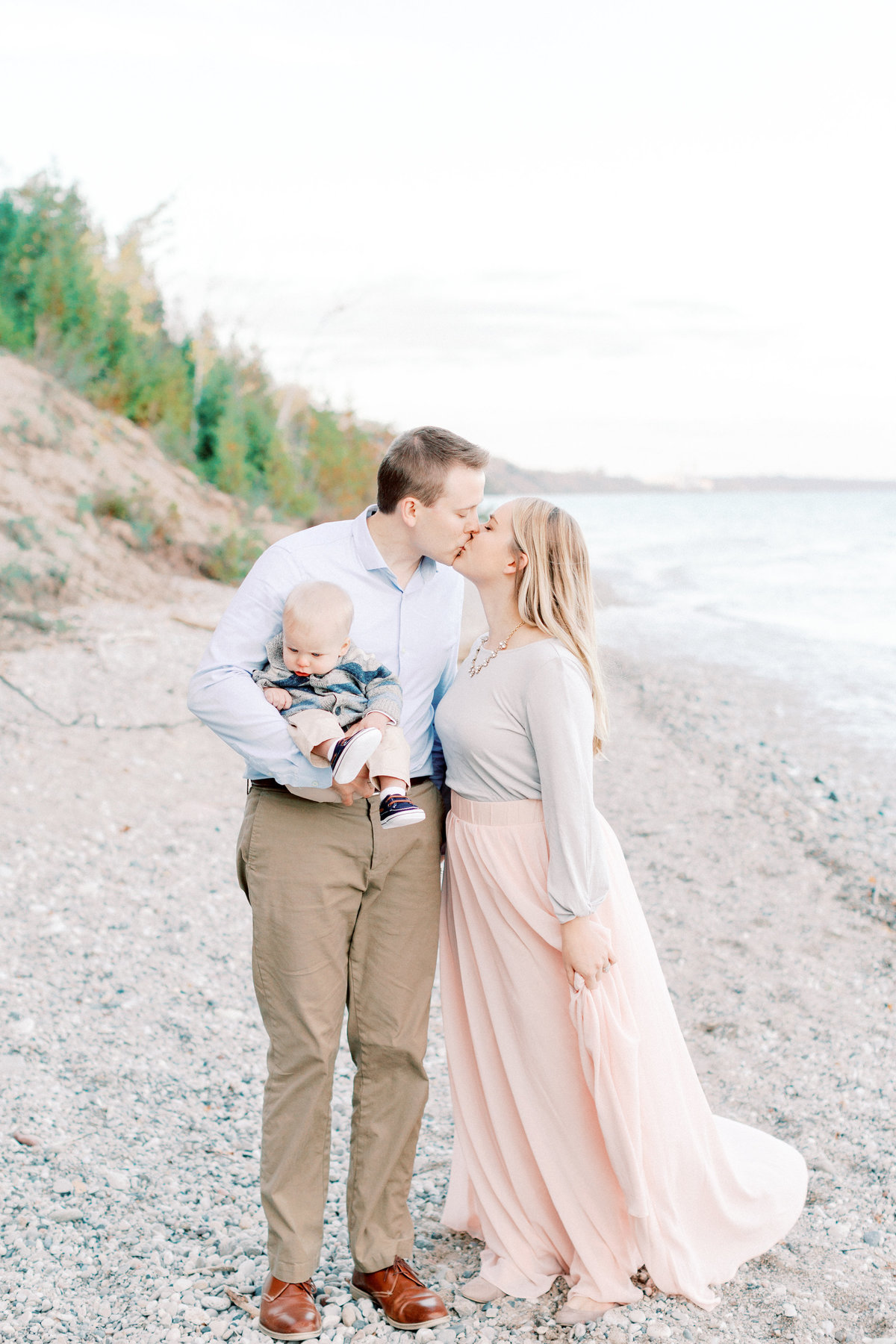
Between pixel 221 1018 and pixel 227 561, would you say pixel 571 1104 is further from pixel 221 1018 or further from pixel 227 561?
pixel 227 561

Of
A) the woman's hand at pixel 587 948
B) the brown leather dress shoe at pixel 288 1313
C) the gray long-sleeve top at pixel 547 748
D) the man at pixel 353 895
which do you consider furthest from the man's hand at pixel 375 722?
the brown leather dress shoe at pixel 288 1313

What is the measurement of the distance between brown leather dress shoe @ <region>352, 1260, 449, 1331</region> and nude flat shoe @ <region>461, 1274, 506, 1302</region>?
3.5 inches

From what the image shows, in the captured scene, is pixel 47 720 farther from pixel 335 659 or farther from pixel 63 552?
pixel 335 659

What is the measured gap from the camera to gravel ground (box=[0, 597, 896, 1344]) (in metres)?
2.96

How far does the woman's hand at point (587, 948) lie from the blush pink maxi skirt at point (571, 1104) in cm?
6

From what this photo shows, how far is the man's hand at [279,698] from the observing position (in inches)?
104

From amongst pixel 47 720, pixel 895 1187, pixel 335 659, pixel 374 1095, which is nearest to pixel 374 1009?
pixel 374 1095

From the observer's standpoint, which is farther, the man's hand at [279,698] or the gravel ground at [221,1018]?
the gravel ground at [221,1018]

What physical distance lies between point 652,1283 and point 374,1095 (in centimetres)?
95

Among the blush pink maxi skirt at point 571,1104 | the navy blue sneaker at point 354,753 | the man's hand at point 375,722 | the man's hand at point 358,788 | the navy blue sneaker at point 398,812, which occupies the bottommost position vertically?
the blush pink maxi skirt at point 571,1104

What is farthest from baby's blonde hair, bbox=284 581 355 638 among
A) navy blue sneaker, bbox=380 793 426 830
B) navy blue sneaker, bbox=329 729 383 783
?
navy blue sneaker, bbox=380 793 426 830

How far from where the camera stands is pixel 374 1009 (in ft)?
9.39

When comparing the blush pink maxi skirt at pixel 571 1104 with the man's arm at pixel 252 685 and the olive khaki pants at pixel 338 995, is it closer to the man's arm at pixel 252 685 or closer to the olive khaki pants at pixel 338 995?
the olive khaki pants at pixel 338 995

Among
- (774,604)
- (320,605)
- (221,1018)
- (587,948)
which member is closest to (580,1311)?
(587,948)
